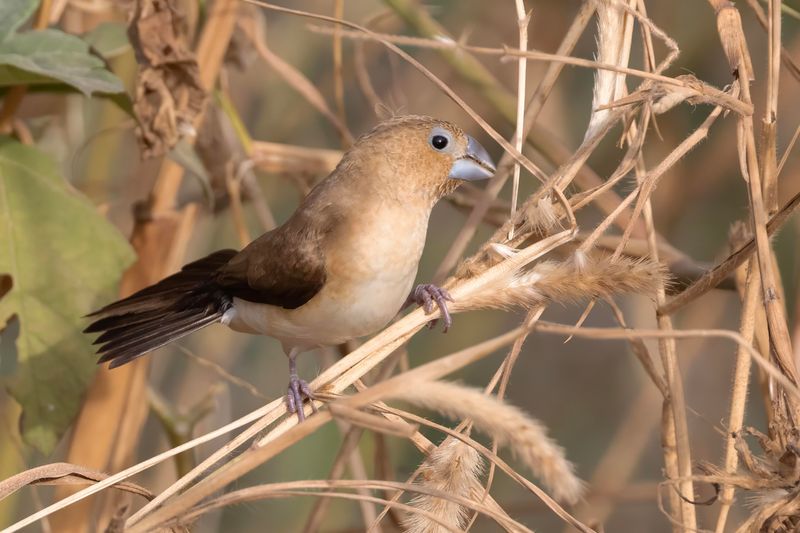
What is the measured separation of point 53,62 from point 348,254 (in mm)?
722

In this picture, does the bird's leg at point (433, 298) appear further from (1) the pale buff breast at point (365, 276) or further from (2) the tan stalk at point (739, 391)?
(2) the tan stalk at point (739, 391)

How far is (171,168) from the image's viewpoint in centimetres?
237

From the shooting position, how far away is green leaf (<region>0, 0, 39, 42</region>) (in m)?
2.02

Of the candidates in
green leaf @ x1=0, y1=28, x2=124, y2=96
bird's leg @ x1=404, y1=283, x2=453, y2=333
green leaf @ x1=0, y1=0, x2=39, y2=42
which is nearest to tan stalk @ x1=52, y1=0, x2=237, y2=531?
green leaf @ x1=0, y1=28, x2=124, y2=96

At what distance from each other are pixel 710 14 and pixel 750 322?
181cm

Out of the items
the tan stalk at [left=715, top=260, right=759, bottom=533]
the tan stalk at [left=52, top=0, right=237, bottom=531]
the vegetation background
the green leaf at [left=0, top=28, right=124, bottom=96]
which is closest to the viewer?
the tan stalk at [left=715, top=260, right=759, bottom=533]

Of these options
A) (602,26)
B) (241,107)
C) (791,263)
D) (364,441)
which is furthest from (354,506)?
(602,26)

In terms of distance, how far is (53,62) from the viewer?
1.99m

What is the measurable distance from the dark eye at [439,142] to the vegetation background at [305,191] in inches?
8.7

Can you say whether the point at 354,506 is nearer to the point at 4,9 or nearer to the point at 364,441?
the point at 364,441

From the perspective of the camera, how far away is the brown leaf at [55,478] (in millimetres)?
1347

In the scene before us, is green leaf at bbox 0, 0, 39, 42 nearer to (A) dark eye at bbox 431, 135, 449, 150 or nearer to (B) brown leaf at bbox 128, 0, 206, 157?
(B) brown leaf at bbox 128, 0, 206, 157

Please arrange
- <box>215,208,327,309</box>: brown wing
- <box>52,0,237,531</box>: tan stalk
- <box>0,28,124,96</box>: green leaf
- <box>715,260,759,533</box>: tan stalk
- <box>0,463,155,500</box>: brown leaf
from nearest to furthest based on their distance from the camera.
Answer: <box>0,463,155,500</box>: brown leaf
<box>715,260,759,533</box>: tan stalk
<box>0,28,124,96</box>: green leaf
<box>215,208,327,309</box>: brown wing
<box>52,0,237,531</box>: tan stalk

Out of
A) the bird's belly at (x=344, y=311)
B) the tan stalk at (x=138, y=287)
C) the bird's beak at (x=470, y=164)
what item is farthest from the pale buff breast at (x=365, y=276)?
the tan stalk at (x=138, y=287)
